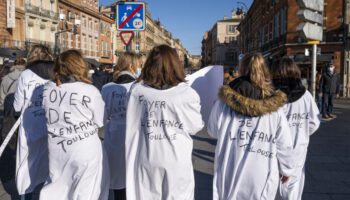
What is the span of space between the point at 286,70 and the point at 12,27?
122 feet

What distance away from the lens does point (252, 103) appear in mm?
3148

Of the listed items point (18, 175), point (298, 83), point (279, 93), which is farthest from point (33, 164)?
point (298, 83)

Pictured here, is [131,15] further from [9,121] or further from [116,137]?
[116,137]

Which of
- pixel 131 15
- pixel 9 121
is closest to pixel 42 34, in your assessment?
pixel 131 15

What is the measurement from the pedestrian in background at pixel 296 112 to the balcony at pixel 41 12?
43365 mm

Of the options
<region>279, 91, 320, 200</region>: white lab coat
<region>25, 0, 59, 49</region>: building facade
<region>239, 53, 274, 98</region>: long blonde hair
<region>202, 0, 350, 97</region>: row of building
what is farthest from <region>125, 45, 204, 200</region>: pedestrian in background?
<region>25, 0, 59, 49</region>: building facade

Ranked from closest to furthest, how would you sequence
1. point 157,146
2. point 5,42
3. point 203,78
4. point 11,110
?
point 157,146, point 203,78, point 11,110, point 5,42

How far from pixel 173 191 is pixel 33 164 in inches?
67.7

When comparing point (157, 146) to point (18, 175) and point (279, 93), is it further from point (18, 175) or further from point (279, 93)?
point (18, 175)

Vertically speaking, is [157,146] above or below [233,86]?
below

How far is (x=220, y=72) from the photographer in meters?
3.88

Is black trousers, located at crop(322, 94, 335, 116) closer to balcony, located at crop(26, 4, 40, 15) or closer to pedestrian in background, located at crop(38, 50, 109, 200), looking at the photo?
pedestrian in background, located at crop(38, 50, 109, 200)

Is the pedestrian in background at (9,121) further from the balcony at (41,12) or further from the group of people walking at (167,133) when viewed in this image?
the balcony at (41,12)

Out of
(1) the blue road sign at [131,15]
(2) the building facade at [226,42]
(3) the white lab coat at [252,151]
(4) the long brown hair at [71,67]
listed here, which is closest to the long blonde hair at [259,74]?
(3) the white lab coat at [252,151]
